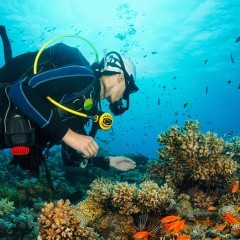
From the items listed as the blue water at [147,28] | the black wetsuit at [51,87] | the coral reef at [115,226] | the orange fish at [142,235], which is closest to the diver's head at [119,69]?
the black wetsuit at [51,87]

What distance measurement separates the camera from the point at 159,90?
81062mm

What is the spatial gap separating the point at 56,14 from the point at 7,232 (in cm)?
3287

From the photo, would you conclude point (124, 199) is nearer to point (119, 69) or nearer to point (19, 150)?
point (19, 150)

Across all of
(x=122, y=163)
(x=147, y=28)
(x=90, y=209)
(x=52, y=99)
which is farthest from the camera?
(x=147, y=28)

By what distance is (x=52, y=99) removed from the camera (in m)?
3.92

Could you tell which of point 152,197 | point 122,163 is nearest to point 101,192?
point 122,163

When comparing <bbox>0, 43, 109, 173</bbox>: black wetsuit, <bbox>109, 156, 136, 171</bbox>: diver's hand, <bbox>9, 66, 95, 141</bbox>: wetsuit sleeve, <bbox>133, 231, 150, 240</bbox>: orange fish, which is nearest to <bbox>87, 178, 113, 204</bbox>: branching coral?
<bbox>109, 156, 136, 171</bbox>: diver's hand

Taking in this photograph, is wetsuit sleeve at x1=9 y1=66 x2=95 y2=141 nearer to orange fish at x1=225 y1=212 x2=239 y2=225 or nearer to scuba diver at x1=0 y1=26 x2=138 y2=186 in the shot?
scuba diver at x1=0 y1=26 x2=138 y2=186

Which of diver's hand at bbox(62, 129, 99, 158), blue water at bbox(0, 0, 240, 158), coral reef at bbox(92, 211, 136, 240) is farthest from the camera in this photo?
blue water at bbox(0, 0, 240, 158)

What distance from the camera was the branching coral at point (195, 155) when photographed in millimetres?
5012

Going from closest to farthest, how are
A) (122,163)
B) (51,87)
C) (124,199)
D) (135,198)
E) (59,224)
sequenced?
(59,224), (51,87), (124,199), (135,198), (122,163)

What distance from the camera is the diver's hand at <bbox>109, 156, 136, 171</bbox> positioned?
495cm

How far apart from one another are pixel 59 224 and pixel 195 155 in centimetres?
299

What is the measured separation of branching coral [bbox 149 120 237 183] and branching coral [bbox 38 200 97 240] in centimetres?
254
